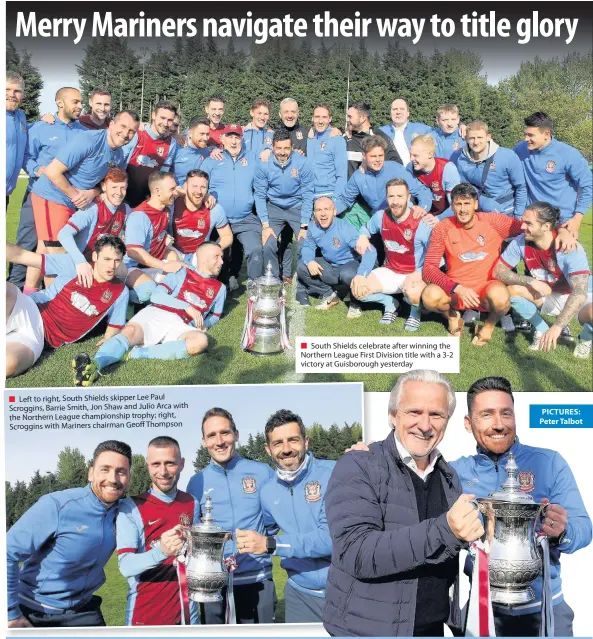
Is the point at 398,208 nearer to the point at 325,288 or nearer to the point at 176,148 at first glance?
the point at 325,288

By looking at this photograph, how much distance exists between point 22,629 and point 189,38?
3346 mm

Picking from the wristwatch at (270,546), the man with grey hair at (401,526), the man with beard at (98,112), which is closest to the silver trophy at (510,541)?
the man with grey hair at (401,526)

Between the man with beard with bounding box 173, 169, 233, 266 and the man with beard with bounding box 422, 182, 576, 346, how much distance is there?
1234 mm

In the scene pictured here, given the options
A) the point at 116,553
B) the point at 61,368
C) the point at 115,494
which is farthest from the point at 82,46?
the point at 116,553

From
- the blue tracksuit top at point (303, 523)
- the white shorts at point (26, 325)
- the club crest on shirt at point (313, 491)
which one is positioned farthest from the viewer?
the white shorts at point (26, 325)

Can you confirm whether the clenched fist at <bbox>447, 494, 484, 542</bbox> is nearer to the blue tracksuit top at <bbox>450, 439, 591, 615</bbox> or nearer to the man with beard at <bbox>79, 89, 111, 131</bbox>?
the blue tracksuit top at <bbox>450, 439, 591, 615</bbox>

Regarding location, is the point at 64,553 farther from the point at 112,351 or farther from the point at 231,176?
the point at 231,176

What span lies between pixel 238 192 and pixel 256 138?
1.09 ft

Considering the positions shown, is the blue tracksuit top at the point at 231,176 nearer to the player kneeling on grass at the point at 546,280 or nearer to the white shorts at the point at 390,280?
the white shorts at the point at 390,280

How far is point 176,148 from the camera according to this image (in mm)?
5309

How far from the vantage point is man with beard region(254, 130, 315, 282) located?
531 cm

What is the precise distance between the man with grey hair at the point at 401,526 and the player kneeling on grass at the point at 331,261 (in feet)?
5.93

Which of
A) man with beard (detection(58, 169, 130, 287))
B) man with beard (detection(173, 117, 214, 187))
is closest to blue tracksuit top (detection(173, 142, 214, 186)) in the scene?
man with beard (detection(173, 117, 214, 187))

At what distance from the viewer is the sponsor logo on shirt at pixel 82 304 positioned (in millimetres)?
5199
